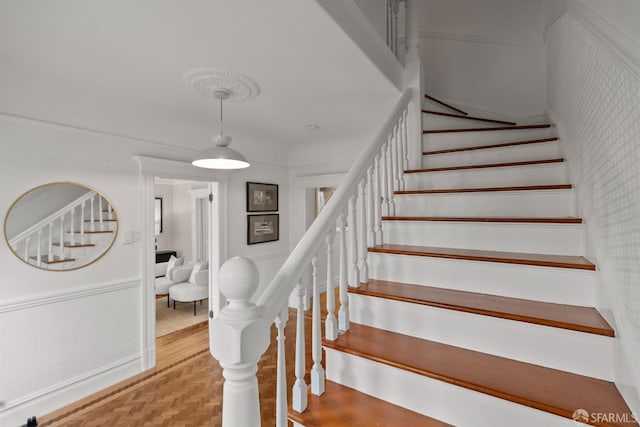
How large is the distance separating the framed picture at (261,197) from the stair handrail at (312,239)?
240 cm

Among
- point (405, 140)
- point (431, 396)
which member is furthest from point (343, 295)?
point (405, 140)

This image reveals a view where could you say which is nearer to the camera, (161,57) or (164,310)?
(161,57)

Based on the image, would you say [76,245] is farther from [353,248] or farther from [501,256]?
[501,256]

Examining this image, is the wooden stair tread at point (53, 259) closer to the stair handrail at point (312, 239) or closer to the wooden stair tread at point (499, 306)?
the stair handrail at point (312, 239)

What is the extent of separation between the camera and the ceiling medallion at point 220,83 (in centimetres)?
205

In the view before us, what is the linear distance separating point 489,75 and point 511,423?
3532 mm

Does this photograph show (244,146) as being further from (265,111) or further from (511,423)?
(511,423)

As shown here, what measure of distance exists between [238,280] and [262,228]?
11.3ft

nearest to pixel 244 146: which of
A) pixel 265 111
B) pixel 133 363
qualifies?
pixel 265 111

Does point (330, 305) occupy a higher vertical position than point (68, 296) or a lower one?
higher

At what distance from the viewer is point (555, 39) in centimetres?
214

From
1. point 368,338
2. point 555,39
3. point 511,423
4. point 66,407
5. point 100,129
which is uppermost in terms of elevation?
point 555,39

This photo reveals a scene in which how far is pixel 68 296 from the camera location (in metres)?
2.34

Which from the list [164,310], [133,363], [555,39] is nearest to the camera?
[555,39]
